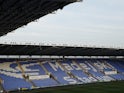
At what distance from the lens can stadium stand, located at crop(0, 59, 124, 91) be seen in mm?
46781

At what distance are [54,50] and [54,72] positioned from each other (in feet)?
18.7

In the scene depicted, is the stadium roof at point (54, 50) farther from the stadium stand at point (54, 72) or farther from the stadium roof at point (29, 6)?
the stadium roof at point (29, 6)

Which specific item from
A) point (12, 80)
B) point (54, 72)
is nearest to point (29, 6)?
point (12, 80)

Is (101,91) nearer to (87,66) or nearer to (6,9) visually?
(6,9)

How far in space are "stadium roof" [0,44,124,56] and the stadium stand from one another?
171 cm

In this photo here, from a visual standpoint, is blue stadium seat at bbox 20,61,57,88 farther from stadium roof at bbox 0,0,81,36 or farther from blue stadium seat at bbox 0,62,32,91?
stadium roof at bbox 0,0,81,36

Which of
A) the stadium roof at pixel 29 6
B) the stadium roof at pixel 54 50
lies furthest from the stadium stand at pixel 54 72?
the stadium roof at pixel 29 6

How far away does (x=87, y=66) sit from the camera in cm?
6178

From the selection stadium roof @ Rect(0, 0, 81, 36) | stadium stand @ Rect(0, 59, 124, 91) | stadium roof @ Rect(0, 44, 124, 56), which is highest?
stadium roof @ Rect(0, 0, 81, 36)

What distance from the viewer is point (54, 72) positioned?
54094 mm

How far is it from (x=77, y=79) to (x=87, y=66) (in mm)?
8648

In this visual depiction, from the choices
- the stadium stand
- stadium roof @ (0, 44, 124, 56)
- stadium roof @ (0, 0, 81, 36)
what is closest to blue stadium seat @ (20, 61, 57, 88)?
the stadium stand

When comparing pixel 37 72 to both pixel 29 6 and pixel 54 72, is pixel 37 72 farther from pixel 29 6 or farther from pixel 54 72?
pixel 29 6

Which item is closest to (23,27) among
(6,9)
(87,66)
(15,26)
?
(15,26)
